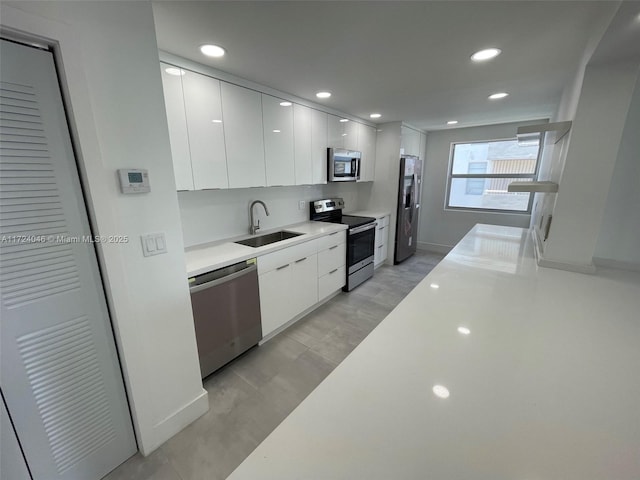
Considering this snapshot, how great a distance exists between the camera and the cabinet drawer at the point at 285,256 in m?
2.14

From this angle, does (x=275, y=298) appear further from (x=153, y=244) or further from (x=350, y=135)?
(x=350, y=135)

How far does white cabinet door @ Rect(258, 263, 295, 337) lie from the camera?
2.21 m

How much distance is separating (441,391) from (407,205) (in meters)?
3.91

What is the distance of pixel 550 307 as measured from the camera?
1122 mm

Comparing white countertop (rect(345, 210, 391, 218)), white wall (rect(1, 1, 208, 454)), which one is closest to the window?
white countertop (rect(345, 210, 391, 218))

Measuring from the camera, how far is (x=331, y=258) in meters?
2.97

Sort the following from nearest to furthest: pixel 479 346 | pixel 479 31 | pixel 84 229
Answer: pixel 479 346
pixel 84 229
pixel 479 31

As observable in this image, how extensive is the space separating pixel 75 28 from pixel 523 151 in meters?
5.20

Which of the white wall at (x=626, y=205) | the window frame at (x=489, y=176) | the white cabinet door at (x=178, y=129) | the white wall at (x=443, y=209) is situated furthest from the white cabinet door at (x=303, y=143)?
the window frame at (x=489, y=176)

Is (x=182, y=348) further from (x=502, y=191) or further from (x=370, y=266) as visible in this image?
(x=502, y=191)

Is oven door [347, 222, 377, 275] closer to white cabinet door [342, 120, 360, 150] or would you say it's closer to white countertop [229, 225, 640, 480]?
white cabinet door [342, 120, 360, 150]

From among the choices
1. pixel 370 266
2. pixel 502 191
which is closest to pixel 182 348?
pixel 370 266

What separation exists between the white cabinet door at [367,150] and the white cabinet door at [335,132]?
0.49 meters

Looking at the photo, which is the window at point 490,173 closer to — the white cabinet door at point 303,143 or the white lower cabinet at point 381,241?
the white lower cabinet at point 381,241
